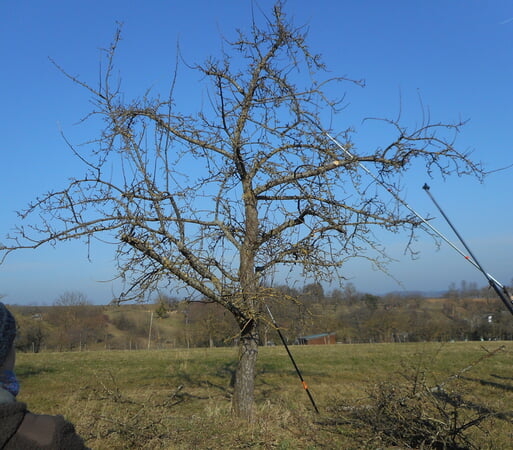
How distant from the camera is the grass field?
6.41 metres

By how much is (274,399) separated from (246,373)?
3.79 metres

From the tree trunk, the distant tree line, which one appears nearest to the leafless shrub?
the tree trunk

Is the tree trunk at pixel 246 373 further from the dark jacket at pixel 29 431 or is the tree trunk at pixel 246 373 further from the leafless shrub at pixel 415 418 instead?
the dark jacket at pixel 29 431

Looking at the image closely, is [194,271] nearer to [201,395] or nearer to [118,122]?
[118,122]

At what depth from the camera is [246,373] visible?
7.96 m

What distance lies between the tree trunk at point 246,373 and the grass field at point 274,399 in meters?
0.28

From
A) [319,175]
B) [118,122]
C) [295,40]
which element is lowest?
[319,175]

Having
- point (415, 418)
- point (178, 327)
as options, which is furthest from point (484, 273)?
point (178, 327)

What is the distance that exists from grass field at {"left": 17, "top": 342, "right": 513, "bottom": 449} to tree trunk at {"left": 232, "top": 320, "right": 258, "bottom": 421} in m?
0.28

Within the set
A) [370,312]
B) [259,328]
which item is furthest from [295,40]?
[370,312]

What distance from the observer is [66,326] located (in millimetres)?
36938

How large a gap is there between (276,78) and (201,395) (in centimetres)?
825

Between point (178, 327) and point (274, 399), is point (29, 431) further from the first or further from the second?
point (178, 327)

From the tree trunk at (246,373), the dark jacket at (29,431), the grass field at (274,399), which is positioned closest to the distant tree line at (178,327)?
the grass field at (274,399)
